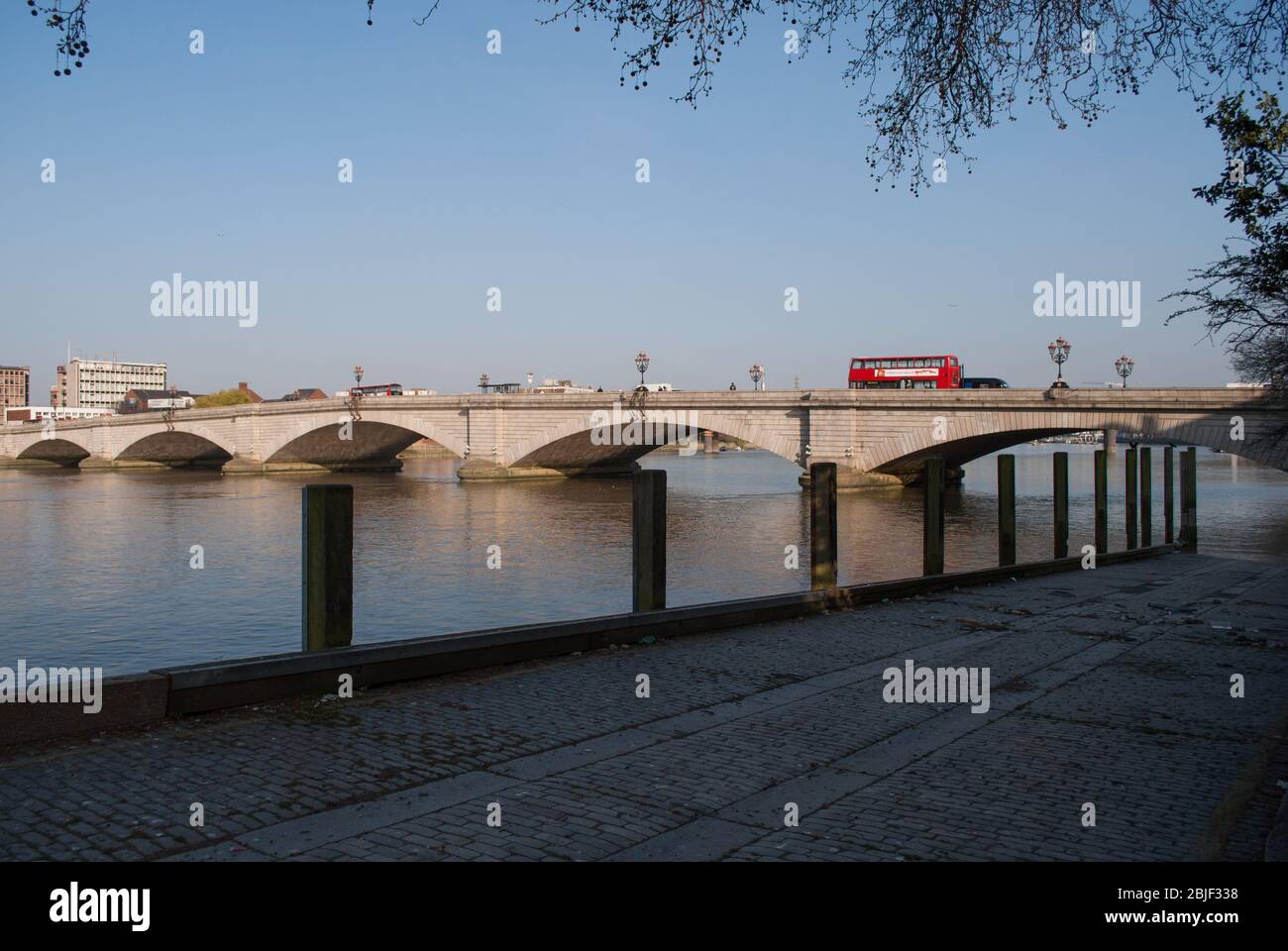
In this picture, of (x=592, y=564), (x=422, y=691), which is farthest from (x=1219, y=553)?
(x=422, y=691)

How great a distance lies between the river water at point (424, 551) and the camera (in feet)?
51.8

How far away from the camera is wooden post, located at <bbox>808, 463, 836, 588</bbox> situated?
12.4m

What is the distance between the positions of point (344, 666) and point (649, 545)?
3645mm

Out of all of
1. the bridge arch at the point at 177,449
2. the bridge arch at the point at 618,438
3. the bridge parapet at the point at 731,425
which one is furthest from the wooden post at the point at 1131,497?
the bridge arch at the point at 177,449

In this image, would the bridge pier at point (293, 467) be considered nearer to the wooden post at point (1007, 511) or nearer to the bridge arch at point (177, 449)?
the bridge arch at point (177, 449)

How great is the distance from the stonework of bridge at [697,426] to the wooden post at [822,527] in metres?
17.4

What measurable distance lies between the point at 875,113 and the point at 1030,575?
9.98 m

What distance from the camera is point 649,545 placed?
10273 millimetres

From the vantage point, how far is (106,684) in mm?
6090

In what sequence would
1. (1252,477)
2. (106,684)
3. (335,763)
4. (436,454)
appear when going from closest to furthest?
1. (335,763)
2. (106,684)
3. (1252,477)
4. (436,454)

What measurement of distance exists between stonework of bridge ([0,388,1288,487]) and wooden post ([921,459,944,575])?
47.5ft

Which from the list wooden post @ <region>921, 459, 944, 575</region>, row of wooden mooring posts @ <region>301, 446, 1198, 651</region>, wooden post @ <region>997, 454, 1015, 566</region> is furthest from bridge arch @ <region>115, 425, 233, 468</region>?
row of wooden mooring posts @ <region>301, 446, 1198, 651</region>

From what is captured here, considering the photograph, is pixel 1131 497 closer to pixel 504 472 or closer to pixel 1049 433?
pixel 1049 433
